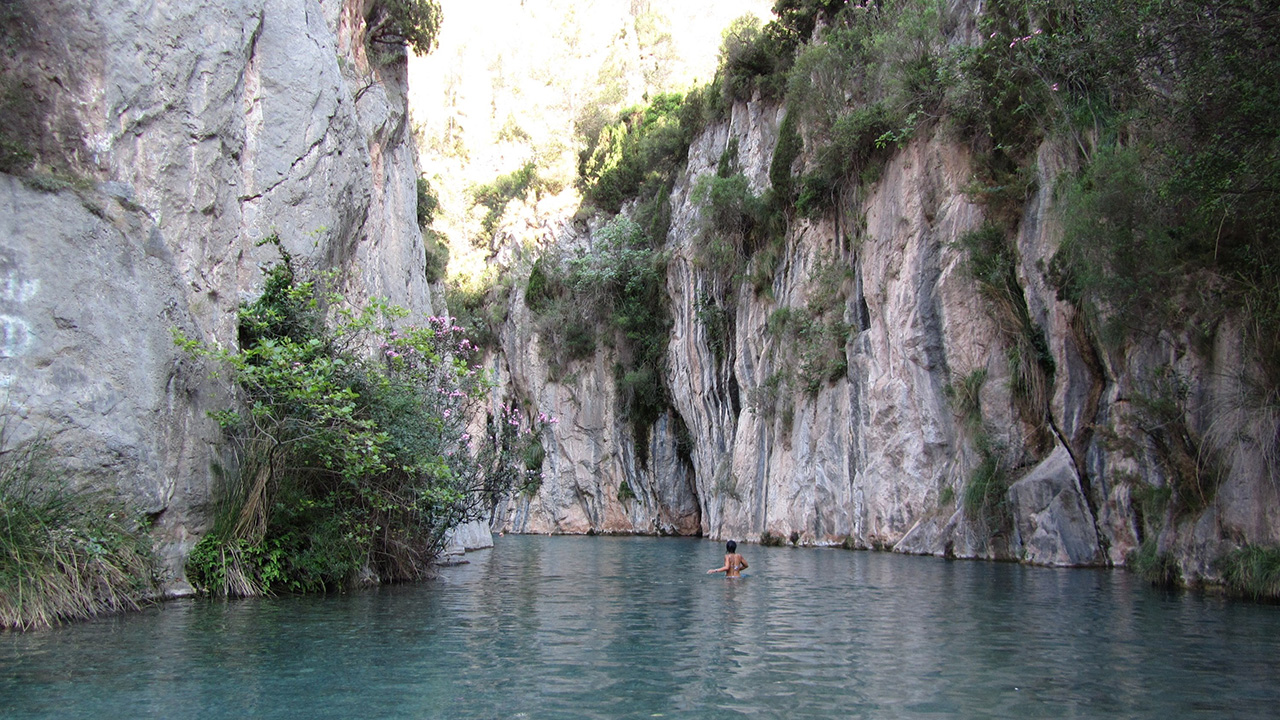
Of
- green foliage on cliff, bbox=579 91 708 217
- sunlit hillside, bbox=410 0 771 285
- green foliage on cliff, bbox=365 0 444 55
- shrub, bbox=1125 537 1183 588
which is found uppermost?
sunlit hillside, bbox=410 0 771 285

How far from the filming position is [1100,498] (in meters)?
17.2

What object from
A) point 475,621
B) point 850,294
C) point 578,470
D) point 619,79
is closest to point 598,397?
point 578,470

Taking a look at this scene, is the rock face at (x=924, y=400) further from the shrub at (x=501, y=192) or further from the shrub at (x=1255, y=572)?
the shrub at (x=501, y=192)

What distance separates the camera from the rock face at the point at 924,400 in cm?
1434

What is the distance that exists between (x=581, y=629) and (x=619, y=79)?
Result: 5519cm

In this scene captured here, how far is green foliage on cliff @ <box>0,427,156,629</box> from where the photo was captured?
855 cm

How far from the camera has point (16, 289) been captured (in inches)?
392

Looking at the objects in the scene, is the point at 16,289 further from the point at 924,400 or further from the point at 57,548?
the point at 924,400

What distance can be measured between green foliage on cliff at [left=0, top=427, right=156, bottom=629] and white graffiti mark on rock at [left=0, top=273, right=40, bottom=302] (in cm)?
171

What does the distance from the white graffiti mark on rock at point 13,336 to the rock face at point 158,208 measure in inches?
0.8

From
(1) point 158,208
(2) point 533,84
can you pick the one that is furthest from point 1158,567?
(2) point 533,84

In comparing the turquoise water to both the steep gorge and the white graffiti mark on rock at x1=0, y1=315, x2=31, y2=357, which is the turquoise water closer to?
the steep gorge

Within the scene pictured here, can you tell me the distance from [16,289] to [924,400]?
19.2 m

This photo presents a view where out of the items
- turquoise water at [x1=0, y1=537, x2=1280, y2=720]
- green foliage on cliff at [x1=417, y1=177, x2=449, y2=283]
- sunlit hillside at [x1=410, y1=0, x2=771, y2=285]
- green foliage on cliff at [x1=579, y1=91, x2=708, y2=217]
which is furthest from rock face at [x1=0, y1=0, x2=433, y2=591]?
sunlit hillside at [x1=410, y1=0, x2=771, y2=285]
